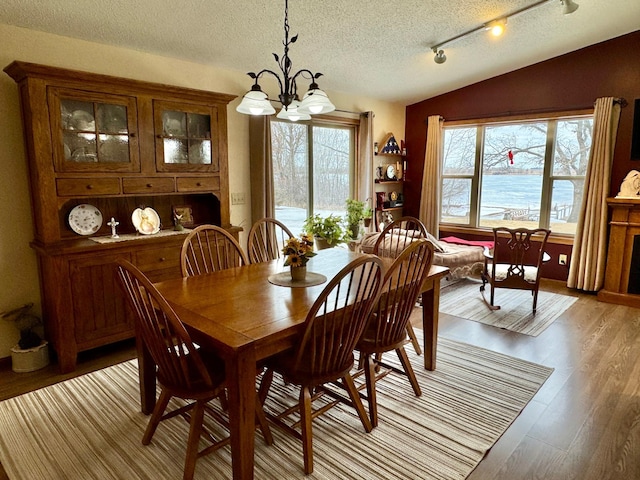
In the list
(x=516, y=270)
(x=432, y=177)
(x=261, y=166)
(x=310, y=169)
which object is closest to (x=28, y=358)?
(x=261, y=166)

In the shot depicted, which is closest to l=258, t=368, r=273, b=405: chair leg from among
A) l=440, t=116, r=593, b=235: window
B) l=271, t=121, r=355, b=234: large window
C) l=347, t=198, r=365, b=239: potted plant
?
l=271, t=121, r=355, b=234: large window

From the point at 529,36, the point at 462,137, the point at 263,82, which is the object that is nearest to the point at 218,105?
the point at 263,82

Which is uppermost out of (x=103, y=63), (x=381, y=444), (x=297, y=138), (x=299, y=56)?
(x=299, y=56)

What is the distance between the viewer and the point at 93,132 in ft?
9.38

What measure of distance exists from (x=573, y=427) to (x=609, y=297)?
2.74 meters

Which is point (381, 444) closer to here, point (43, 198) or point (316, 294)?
point (316, 294)

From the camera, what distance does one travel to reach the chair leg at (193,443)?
5.91 feet

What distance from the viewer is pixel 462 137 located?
19.0 ft

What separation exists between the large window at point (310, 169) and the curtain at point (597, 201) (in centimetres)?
269

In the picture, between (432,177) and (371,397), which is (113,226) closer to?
(371,397)

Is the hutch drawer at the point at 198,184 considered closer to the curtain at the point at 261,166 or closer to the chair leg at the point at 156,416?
the curtain at the point at 261,166

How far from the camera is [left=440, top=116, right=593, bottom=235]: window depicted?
4.97m

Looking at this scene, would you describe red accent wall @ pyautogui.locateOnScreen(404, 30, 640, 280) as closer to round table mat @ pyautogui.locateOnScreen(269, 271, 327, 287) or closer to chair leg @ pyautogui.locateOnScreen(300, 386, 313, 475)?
round table mat @ pyautogui.locateOnScreen(269, 271, 327, 287)

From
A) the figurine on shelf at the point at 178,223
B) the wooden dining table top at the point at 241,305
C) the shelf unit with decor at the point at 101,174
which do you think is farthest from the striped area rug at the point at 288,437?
the figurine on shelf at the point at 178,223
